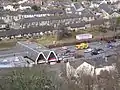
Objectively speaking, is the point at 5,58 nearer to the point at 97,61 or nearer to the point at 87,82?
the point at 97,61

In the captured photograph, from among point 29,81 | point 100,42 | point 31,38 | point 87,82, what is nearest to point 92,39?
point 100,42

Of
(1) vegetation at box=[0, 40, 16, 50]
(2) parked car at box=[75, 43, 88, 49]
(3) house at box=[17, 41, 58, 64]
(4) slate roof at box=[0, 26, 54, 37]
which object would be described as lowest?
(1) vegetation at box=[0, 40, 16, 50]

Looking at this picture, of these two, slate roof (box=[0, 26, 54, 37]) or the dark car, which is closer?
the dark car

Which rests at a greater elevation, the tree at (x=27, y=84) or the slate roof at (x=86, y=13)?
the tree at (x=27, y=84)

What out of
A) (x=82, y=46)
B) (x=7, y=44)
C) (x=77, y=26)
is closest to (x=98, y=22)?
(x=77, y=26)

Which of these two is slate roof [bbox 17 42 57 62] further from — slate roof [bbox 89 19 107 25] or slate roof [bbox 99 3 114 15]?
slate roof [bbox 99 3 114 15]

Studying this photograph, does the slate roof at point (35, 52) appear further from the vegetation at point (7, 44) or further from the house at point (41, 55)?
the vegetation at point (7, 44)

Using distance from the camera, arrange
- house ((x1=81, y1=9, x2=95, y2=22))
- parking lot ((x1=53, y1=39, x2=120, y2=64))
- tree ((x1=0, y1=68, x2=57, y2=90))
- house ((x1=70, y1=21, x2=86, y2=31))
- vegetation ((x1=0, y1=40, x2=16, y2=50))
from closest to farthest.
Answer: tree ((x1=0, y1=68, x2=57, y2=90)), parking lot ((x1=53, y1=39, x2=120, y2=64)), vegetation ((x1=0, y1=40, x2=16, y2=50)), house ((x1=70, y1=21, x2=86, y2=31)), house ((x1=81, y1=9, x2=95, y2=22))

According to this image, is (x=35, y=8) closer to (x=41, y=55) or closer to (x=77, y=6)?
(x=77, y=6)

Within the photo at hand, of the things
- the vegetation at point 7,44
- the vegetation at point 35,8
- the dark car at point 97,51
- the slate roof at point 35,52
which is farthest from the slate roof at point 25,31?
the vegetation at point 35,8

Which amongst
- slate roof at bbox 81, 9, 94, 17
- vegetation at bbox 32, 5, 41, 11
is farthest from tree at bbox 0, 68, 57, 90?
vegetation at bbox 32, 5, 41, 11

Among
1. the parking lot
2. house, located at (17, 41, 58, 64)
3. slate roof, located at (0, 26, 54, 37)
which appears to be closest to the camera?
house, located at (17, 41, 58, 64)

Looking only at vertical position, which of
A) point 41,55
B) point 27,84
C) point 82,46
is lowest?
point 82,46
